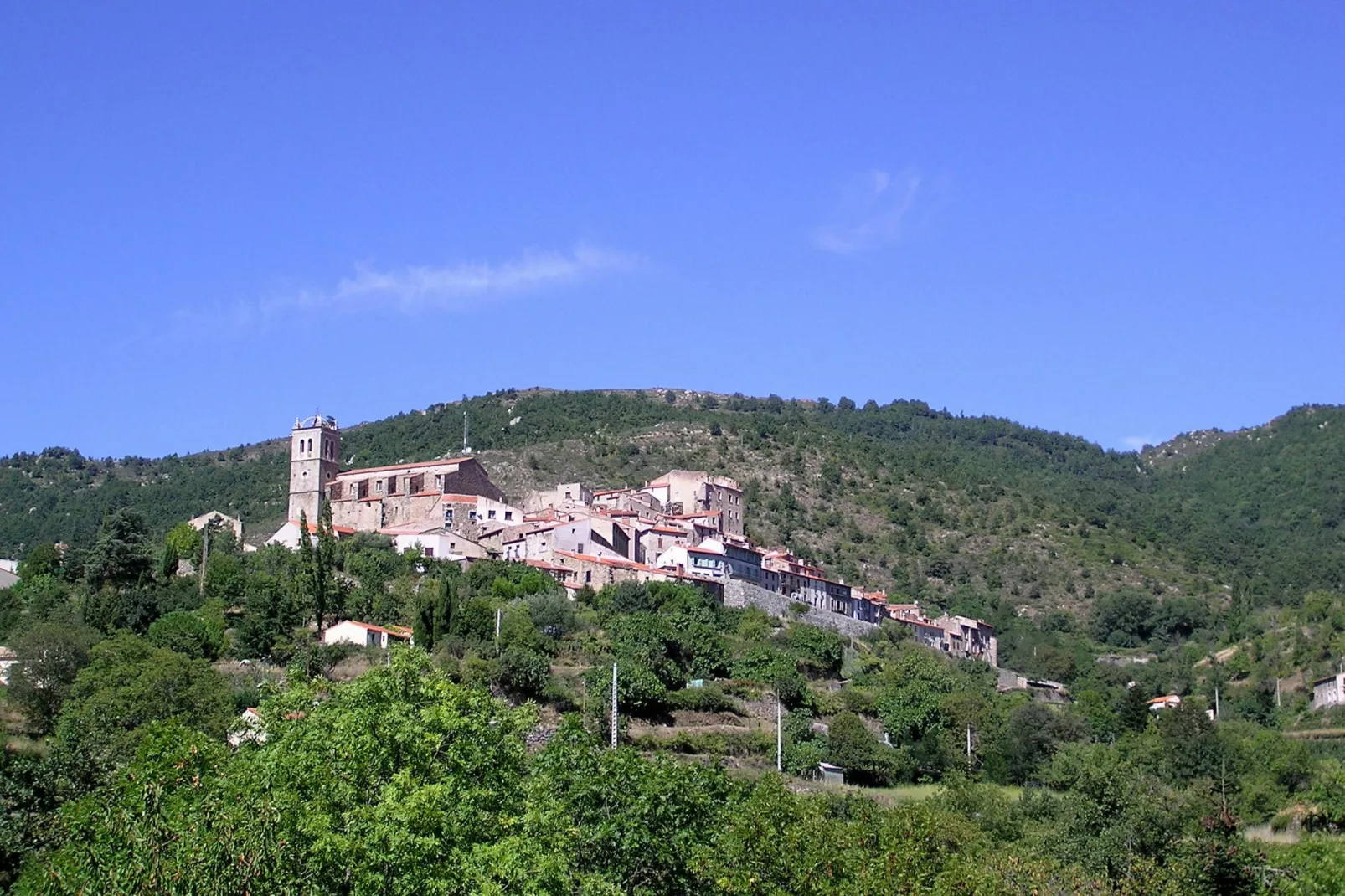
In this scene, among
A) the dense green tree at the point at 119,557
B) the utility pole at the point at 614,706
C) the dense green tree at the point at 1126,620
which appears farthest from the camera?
the dense green tree at the point at 1126,620

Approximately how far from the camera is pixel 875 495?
14738 centimetres

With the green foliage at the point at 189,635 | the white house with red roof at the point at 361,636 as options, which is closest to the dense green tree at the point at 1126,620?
the white house with red roof at the point at 361,636

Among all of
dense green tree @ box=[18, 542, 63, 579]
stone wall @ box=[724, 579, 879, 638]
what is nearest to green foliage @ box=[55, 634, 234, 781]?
dense green tree @ box=[18, 542, 63, 579]

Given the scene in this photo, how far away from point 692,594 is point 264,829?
53.9 meters

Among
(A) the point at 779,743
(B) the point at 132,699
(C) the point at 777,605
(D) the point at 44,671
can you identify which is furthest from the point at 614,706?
(C) the point at 777,605

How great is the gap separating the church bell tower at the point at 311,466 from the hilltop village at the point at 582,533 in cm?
7

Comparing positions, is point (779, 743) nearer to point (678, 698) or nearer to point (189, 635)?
point (678, 698)

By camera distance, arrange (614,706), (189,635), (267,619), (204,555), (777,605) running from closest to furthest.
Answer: (614,706) → (189,635) → (267,619) → (204,555) → (777,605)

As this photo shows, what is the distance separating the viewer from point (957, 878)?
119ft

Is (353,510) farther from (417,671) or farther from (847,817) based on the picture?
(417,671)

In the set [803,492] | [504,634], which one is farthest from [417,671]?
[803,492]

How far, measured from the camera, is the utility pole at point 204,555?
79062 mm

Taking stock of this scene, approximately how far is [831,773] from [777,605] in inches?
1002

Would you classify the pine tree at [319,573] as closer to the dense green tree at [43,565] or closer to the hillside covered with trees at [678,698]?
the hillside covered with trees at [678,698]
